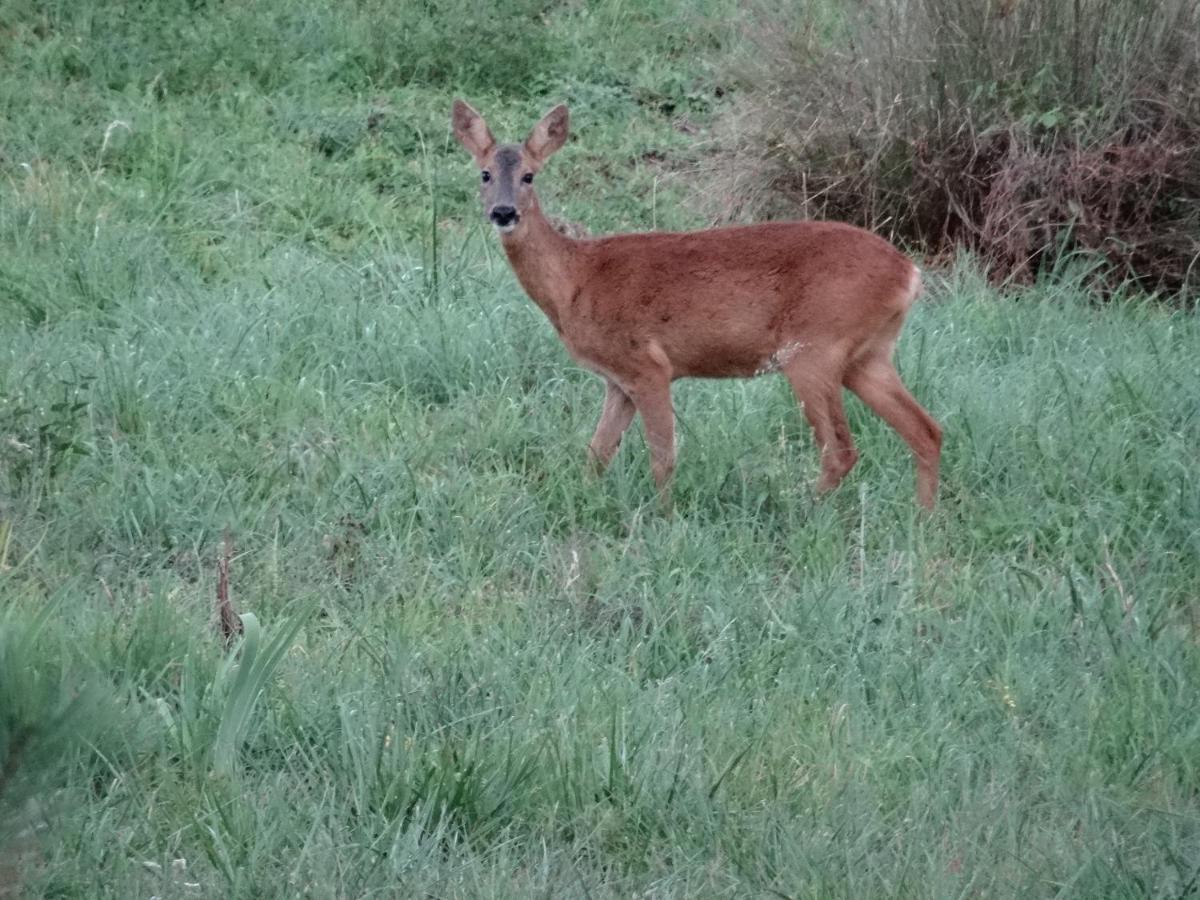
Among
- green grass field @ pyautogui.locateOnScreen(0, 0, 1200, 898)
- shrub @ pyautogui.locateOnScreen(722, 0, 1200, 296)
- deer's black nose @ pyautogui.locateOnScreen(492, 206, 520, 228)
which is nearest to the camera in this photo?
green grass field @ pyautogui.locateOnScreen(0, 0, 1200, 898)

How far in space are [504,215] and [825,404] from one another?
1365mm

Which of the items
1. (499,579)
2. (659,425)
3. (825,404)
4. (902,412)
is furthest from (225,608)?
(902,412)

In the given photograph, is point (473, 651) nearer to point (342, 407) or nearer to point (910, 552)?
point (910, 552)

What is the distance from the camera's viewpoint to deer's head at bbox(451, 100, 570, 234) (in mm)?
6414

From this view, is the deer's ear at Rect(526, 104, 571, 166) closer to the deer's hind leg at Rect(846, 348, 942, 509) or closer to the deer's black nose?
the deer's black nose

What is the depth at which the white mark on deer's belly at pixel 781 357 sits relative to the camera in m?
6.07

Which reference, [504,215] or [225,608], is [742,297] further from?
[225,608]

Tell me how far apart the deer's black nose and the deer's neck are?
0.06 meters

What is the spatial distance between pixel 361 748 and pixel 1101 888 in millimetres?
1506

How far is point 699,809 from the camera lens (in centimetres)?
361

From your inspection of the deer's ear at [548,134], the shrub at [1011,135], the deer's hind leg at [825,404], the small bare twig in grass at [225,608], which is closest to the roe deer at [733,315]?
the deer's hind leg at [825,404]

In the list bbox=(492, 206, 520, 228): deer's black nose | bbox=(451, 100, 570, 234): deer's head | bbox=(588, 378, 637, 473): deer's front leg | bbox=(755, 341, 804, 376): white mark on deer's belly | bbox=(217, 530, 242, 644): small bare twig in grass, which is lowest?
bbox=(588, 378, 637, 473): deer's front leg

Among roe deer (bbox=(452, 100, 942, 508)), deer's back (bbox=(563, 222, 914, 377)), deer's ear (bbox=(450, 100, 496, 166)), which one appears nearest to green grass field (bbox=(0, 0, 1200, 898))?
roe deer (bbox=(452, 100, 942, 508))

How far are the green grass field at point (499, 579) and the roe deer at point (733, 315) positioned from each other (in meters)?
0.18
